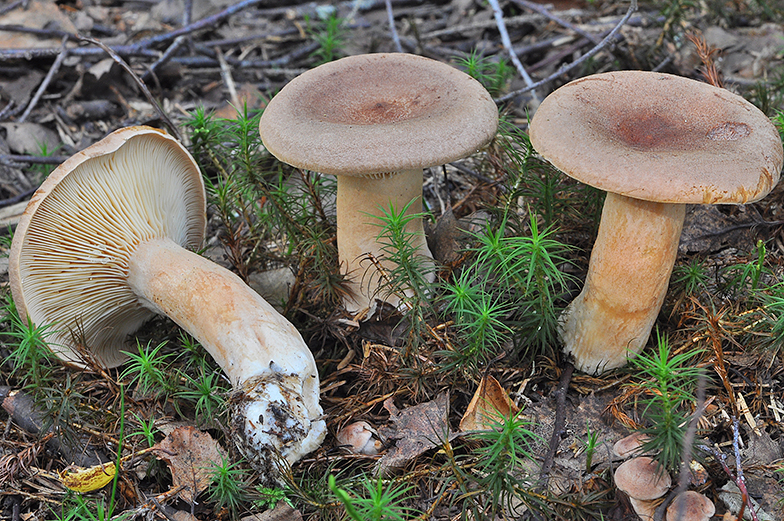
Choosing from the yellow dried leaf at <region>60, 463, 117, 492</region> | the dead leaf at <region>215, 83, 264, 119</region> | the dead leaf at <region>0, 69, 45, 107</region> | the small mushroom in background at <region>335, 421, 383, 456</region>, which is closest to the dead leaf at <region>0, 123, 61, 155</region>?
the dead leaf at <region>0, 69, 45, 107</region>

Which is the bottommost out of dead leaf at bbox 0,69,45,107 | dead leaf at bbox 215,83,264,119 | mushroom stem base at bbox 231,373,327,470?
mushroom stem base at bbox 231,373,327,470

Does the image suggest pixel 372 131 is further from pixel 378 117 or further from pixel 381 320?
pixel 381 320

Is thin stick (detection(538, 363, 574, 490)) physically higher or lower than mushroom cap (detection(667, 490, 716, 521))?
lower

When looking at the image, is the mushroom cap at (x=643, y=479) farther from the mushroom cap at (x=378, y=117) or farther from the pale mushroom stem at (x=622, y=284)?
the mushroom cap at (x=378, y=117)

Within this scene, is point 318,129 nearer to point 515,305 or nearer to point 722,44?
point 515,305

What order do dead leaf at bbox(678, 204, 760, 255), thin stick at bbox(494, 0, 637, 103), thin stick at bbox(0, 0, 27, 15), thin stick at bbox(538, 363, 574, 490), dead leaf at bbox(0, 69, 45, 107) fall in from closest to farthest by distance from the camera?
thin stick at bbox(538, 363, 574, 490)
dead leaf at bbox(678, 204, 760, 255)
thin stick at bbox(494, 0, 637, 103)
dead leaf at bbox(0, 69, 45, 107)
thin stick at bbox(0, 0, 27, 15)

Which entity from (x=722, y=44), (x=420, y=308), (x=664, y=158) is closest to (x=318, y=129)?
(x=420, y=308)

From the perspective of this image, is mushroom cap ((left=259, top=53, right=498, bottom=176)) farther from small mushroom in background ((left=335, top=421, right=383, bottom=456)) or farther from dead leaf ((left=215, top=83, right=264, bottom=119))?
dead leaf ((left=215, top=83, right=264, bottom=119))
